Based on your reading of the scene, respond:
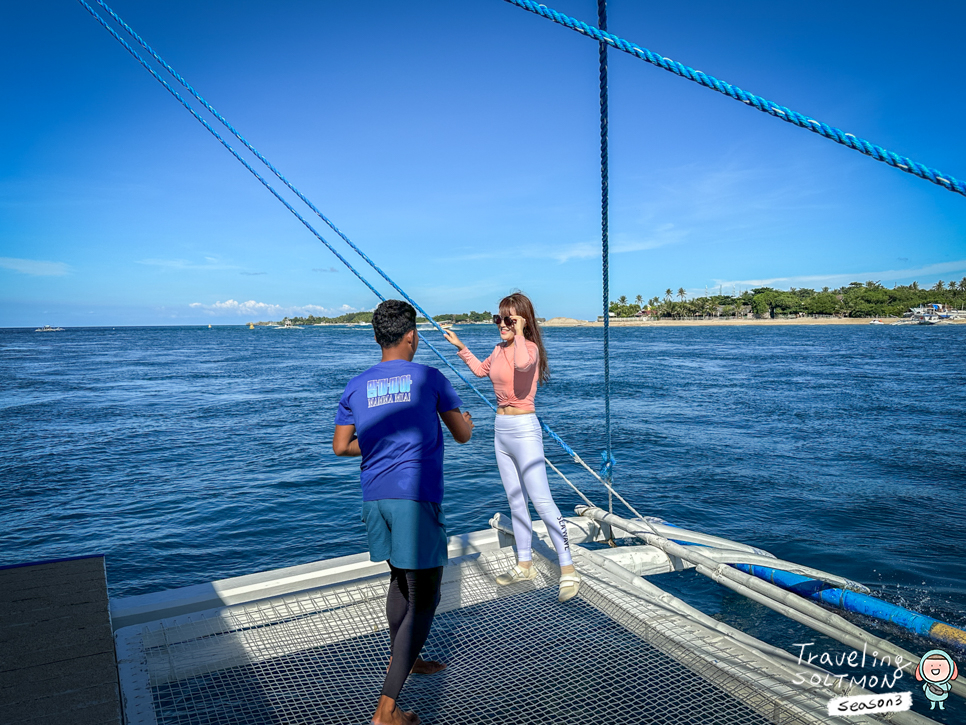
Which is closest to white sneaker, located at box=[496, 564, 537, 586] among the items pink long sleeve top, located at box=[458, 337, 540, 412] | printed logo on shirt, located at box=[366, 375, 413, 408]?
pink long sleeve top, located at box=[458, 337, 540, 412]

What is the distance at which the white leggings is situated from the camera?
4301mm

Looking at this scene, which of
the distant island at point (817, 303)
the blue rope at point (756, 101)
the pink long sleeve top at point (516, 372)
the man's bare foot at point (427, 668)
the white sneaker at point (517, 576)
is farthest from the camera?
the distant island at point (817, 303)

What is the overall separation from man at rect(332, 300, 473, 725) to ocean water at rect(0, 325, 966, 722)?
4252 mm

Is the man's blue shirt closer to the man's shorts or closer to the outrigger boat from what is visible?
the man's shorts

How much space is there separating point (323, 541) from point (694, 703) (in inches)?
285

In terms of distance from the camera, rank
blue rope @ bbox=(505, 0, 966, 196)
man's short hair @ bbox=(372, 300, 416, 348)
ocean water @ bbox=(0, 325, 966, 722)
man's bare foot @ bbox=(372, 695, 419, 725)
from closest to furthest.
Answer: blue rope @ bbox=(505, 0, 966, 196) < man's bare foot @ bbox=(372, 695, 419, 725) < man's short hair @ bbox=(372, 300, 416, 348) < ocean water @ bbox=(0, 325, 966, 722)

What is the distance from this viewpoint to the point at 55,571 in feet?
15.3

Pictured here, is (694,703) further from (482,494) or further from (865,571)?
(482,494)

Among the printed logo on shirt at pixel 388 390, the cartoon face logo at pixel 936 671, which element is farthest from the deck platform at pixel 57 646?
the cartoon face logo at pixel 936 671

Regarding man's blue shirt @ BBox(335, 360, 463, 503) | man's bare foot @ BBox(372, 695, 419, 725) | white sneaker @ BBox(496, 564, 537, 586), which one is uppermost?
man's blue shirt @ BBox(335, 360, 463, 503)

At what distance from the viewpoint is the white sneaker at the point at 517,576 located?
4586 mm

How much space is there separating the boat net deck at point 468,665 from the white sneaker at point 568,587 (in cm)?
9

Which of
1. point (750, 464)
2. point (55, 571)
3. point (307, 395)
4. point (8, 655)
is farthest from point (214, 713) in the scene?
point (307, 395)

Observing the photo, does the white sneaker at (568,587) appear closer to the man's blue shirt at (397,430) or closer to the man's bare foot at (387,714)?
the man's bare foot at (387,714)
